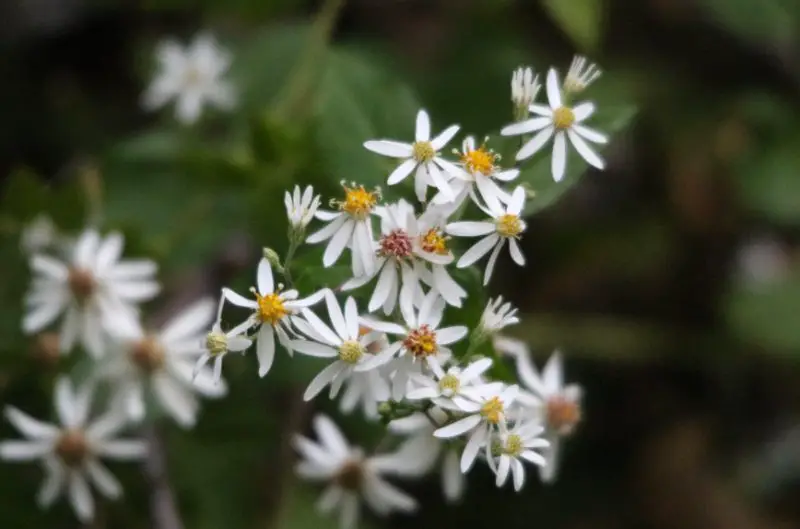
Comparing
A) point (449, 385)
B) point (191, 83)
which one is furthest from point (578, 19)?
point (191, 83)

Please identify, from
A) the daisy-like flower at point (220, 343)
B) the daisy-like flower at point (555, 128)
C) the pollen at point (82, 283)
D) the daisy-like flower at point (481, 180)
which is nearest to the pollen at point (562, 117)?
the daisy-like flower at point (555, 128)

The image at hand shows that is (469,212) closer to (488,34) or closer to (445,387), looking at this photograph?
(445,387)

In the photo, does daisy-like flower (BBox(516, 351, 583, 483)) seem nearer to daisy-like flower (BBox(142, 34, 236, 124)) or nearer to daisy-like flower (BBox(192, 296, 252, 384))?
daisy-like flower (BBox(192, 296, 252, 384))

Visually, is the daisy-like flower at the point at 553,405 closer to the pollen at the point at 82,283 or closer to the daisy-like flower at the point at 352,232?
the daisy-like flower at the point at 352,232

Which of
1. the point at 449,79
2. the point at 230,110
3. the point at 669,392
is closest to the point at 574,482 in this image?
the point at 669,392

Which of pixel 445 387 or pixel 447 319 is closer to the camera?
pixel 445 387
